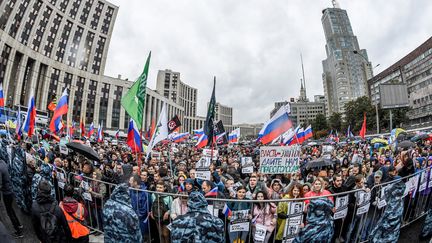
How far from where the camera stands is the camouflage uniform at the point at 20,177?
5.66 m

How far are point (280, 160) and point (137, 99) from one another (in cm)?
408

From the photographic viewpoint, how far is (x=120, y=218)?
3.19m

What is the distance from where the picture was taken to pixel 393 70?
68938 mm

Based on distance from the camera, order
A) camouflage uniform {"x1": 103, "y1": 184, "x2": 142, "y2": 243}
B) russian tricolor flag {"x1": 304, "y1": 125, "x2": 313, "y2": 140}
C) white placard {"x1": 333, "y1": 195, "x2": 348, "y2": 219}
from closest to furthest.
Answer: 1. camouflage uniform {"x1": 103, "y1": 184, "x2": 142, "y2": 243}
2. white placard {"x1": 333, "y1": 195, "x2": 348, "y2": 219}
3. russian tricolor flag {"x1": 304, "y1": 125, "x2": 313, "y2": 140}

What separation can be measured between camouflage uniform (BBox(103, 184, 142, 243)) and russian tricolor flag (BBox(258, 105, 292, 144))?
228 inches

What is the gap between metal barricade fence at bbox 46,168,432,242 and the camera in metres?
3.89

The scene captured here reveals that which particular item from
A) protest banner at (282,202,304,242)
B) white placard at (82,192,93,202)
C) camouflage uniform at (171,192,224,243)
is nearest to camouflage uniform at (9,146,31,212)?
white placard at (82,192,93,202)

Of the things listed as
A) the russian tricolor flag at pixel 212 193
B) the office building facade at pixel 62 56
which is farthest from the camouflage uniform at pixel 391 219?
the office building facade at pixel 62 56

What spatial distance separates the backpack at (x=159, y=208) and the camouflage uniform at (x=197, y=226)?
1581 mm

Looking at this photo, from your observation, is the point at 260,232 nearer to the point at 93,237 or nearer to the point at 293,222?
the point at 293,222

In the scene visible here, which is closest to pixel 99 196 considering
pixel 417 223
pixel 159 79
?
pixel 417 223

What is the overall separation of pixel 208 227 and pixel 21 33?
61.2 metres

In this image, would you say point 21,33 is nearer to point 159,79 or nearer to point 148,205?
point 148,205

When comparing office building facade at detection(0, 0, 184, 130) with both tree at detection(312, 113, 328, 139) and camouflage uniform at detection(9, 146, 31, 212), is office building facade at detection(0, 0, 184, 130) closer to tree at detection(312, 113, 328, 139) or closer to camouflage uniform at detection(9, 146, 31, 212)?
camouflage uniform at detection(9, 146, 31, 212)
